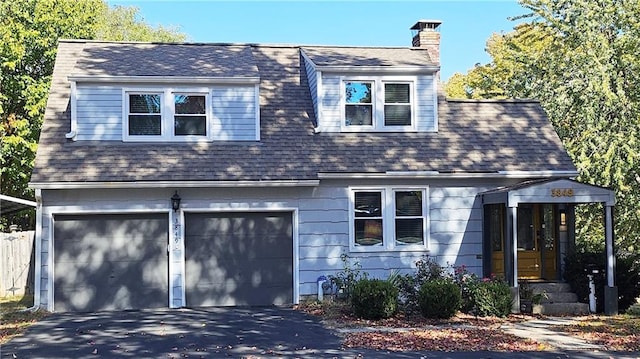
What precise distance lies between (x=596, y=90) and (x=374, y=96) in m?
7.52

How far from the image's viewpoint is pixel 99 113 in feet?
49.9

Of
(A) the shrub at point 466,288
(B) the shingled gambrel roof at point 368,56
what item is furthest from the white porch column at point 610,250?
(B) the shingled gambrel roof at point 368,56

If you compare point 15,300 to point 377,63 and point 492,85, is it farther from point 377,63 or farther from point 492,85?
point 492,85

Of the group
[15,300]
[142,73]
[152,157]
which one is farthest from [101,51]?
[15,300]

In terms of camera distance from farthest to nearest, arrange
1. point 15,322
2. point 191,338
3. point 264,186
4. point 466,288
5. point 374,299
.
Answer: point 264,186, point 466,288, point 374,299, point 15,322, point 191,338

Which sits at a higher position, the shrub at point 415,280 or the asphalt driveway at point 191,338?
the shrub at point 415,280

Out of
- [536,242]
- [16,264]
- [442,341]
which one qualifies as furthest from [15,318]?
[536,242]

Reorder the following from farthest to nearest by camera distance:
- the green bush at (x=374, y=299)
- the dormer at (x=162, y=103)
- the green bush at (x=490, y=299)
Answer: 1. the dormer at (x=162, y=103)
2. the green bush at (x=490, y=299)
3. the green bush at (x=374, y=299)

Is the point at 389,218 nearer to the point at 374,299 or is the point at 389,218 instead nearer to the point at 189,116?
the point at 374,299

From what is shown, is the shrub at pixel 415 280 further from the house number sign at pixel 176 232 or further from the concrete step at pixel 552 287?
the house number sign at pixel 176 232

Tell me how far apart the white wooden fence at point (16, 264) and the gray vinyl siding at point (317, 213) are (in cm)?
492

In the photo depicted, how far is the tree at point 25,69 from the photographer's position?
2280 centimetres

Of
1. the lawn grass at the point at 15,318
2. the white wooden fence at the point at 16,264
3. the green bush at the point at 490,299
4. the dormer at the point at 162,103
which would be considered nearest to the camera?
the lawn grass at the point at 15,318

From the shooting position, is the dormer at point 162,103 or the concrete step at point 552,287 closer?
the concrete step at point 552,287
